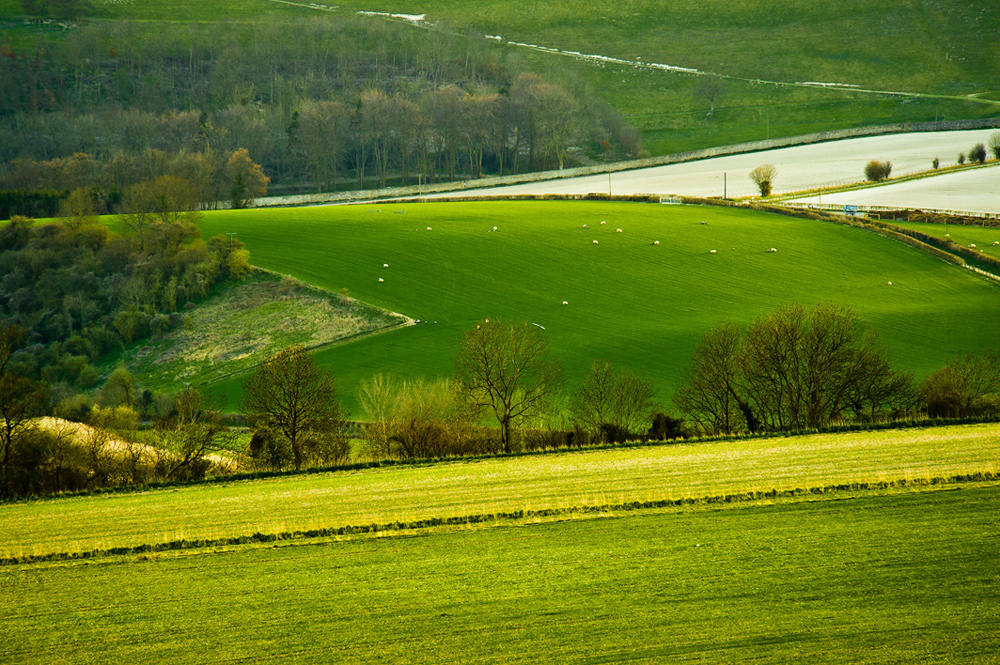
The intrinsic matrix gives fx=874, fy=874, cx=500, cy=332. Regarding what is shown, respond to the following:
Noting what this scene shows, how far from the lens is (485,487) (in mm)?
32500

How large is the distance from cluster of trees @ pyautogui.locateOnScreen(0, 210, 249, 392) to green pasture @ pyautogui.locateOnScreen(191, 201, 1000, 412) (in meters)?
5.35

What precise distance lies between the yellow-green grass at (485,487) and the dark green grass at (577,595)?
2.24 meters

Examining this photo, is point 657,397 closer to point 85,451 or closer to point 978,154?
point 85,451

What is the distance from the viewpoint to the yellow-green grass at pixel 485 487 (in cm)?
2891

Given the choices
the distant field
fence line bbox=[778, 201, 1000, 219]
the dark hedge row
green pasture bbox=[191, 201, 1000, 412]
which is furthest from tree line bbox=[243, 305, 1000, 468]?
the distant field

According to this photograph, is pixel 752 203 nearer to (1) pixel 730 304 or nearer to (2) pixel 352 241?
(1) pixel 730 304

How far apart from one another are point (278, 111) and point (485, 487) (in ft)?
445

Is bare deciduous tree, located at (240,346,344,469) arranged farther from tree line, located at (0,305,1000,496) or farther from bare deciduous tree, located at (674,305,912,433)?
bare deciduous tree, located at (674,305,912,433)

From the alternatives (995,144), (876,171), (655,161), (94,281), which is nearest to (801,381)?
(94,281)

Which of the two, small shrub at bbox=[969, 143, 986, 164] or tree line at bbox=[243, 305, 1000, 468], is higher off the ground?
small shrub at bbox=[969, 143, 986, 164]

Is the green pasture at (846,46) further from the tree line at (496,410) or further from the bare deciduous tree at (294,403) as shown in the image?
the bare deciduous tree at (294,403)

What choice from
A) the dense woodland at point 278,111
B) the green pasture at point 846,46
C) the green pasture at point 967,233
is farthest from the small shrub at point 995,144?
the dense woodland at point 278,111

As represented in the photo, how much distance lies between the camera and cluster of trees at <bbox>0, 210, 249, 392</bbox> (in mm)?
69938

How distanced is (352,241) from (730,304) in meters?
36.7
